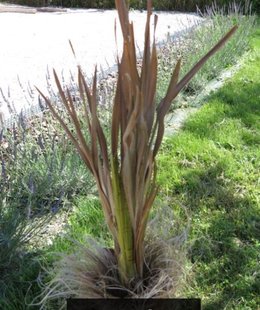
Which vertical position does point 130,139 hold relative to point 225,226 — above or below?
above

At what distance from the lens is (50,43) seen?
720cm

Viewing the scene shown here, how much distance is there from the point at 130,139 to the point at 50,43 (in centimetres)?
611

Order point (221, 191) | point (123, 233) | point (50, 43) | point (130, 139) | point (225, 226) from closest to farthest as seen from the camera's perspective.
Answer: point (130, 139), point (123, 233), point (225, 226), point (221, 191), point (50, 43)

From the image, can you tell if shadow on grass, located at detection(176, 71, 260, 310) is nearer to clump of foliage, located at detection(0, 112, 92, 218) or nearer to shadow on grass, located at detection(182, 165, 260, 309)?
shadow on grass, located at detection(182, 165, 260, 309)

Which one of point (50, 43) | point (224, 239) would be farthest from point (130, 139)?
point (50, 43)

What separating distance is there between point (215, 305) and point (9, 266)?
3.03ft

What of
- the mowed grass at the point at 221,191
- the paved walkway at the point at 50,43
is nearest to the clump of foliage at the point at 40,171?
the mowed grass at the point at 221,191

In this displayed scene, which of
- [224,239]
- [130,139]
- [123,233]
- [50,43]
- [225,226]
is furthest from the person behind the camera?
[50,43]

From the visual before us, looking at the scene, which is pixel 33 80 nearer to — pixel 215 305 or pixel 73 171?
pixel 73 171

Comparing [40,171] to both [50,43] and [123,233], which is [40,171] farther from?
[50,43]

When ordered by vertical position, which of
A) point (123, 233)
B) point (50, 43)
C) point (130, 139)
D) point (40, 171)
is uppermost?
point (130, 139)

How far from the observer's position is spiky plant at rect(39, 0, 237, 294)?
1.42m

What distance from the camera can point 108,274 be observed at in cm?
175

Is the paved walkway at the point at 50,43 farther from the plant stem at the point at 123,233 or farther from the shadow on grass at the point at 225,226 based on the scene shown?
the plant stem at the point at 123,233
